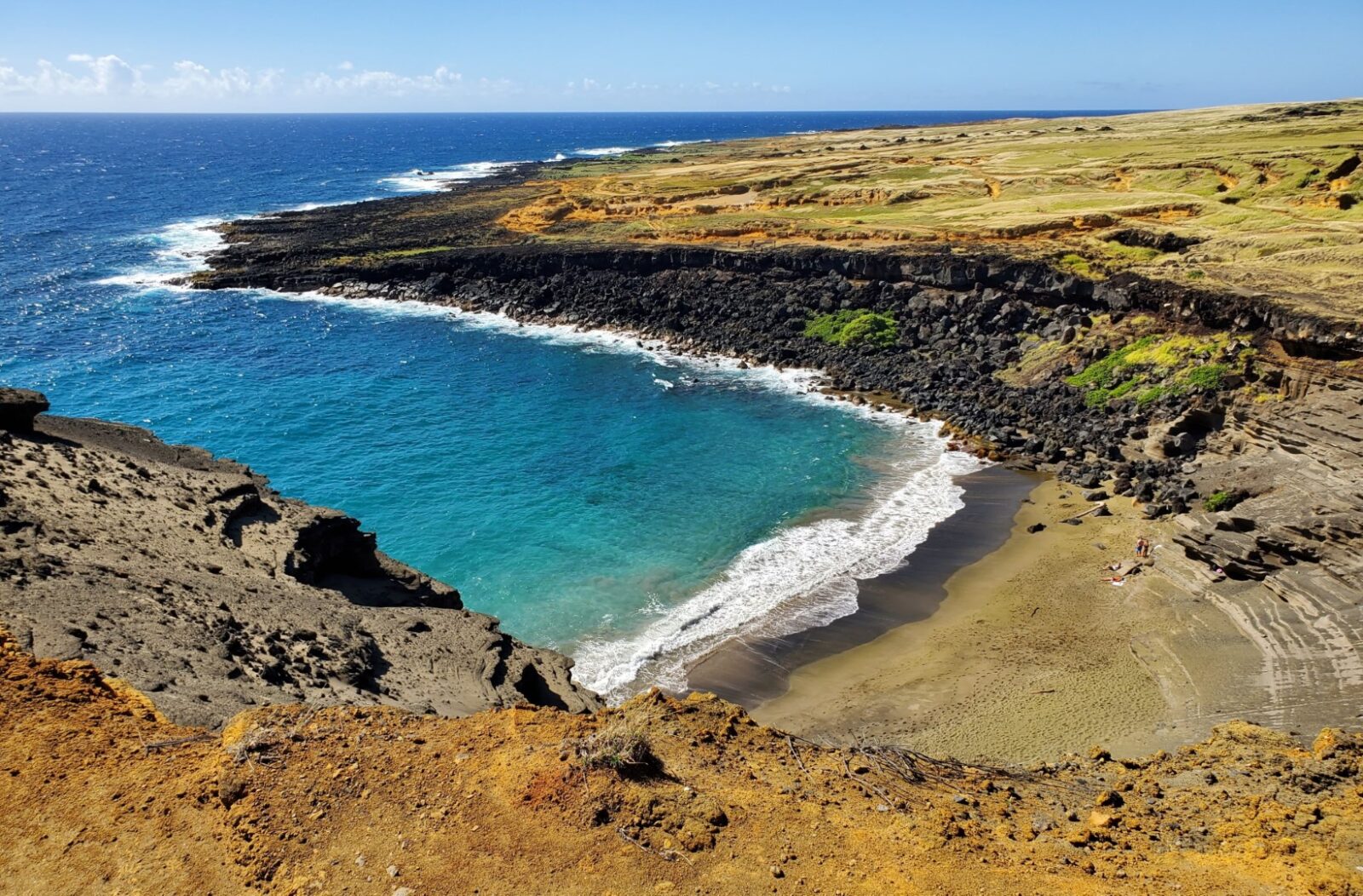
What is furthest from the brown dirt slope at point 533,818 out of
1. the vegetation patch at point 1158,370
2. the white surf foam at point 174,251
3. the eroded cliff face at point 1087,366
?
the white surf foam at point 174,251

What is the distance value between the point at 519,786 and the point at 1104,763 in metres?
13.6

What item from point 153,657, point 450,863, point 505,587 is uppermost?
point 153,657

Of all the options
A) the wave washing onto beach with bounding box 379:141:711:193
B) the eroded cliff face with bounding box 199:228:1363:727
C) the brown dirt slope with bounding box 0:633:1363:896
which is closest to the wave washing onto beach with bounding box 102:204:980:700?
→ the eroded cliff face with bounding box 199:228:1363:727

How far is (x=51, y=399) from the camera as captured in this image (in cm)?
4756

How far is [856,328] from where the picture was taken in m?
59.2

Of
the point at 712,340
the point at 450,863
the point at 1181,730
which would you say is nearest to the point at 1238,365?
the point at 1181,730

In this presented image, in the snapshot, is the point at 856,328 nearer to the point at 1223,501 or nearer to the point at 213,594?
the point at 1223,501

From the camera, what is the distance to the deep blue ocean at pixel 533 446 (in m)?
31.0

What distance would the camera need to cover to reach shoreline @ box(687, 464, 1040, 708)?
86.4 ft

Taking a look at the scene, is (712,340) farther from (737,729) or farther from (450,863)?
(450,863)

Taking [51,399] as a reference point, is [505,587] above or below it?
below

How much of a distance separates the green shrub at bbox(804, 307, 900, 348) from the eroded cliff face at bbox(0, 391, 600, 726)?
4183 cm

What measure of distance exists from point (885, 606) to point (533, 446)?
22.2 metres

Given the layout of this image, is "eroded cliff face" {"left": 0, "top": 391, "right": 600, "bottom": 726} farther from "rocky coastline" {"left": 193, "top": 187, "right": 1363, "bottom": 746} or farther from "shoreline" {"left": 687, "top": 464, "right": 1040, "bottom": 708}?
"rocky coastline" {"left": 193, "top": 187, "right": 1363, "bottom": 746}
